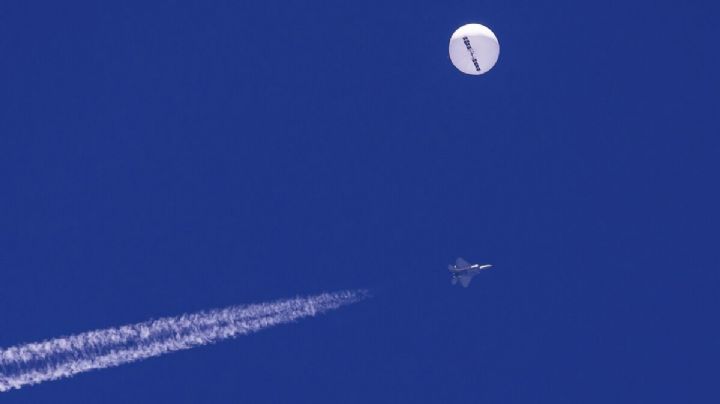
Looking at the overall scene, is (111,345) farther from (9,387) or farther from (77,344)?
(9,387)

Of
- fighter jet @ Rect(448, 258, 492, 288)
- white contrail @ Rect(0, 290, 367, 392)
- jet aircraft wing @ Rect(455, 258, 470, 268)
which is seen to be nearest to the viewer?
white contrail @ Rect(0, 290, 367, 392)

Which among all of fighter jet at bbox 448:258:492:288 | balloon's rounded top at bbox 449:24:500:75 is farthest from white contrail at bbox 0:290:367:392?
balloon's rounded top at bbox 449:24:500:75

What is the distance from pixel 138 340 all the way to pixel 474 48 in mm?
33336

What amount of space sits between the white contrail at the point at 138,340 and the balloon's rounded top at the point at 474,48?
20.9 metres

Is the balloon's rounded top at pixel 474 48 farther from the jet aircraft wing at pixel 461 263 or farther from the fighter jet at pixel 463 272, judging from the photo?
the fighter jet at pixel 463 272

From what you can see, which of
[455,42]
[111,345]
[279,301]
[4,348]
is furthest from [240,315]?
[455,42]

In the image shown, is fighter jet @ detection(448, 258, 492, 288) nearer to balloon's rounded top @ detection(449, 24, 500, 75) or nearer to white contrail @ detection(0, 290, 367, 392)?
white contrail @ detection(0, 290, 367, 392)

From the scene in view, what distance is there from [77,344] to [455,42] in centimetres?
3588

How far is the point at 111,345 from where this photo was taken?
88562mm

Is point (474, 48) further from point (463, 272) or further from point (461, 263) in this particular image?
point (463, 272)

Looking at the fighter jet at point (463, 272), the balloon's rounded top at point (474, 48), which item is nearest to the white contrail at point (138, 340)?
the fighter jet at point (463, 272)

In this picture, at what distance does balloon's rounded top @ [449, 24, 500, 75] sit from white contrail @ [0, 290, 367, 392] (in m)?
20.9

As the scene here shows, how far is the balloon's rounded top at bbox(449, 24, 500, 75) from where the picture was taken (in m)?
89.2

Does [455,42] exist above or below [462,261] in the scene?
above
